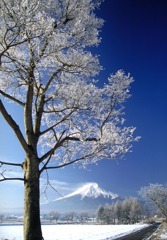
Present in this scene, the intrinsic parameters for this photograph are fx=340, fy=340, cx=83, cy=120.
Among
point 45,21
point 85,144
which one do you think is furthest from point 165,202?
point 45,21

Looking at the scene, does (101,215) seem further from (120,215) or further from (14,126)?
(14,126)

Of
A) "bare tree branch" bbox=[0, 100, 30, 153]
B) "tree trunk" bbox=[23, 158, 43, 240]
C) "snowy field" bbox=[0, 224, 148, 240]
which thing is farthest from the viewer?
"snowy field" bbox=[0, 224, 148, 240]

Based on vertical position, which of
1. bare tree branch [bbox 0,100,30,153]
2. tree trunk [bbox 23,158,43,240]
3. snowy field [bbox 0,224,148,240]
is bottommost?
snowy field [bbox 0,224,148,240]

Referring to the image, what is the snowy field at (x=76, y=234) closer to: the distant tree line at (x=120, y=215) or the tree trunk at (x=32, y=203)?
the tree trunk at (x=32, y=203)

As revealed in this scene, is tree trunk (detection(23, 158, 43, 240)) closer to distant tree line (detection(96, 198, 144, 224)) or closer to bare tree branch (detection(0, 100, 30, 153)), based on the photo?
bare tree branch (detection(0, 100, 30, 153))

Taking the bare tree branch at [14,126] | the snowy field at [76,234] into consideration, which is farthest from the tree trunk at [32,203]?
the snowy field at [76,234]

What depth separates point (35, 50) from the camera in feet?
31.2

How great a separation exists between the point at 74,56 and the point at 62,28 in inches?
42.1

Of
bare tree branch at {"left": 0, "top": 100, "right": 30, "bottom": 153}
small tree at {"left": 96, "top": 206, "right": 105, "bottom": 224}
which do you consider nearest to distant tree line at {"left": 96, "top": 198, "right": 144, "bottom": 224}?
small tree at {"left": 96, "top": 206, "right": 105, "bottom": 224}

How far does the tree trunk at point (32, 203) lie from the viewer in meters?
8.67

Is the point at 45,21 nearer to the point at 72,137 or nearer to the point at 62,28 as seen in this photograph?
the point at 62,28

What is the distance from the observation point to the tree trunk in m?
8.67

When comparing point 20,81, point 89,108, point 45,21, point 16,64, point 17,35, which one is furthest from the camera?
point 89,108

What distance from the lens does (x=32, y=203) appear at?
8.78 meters
